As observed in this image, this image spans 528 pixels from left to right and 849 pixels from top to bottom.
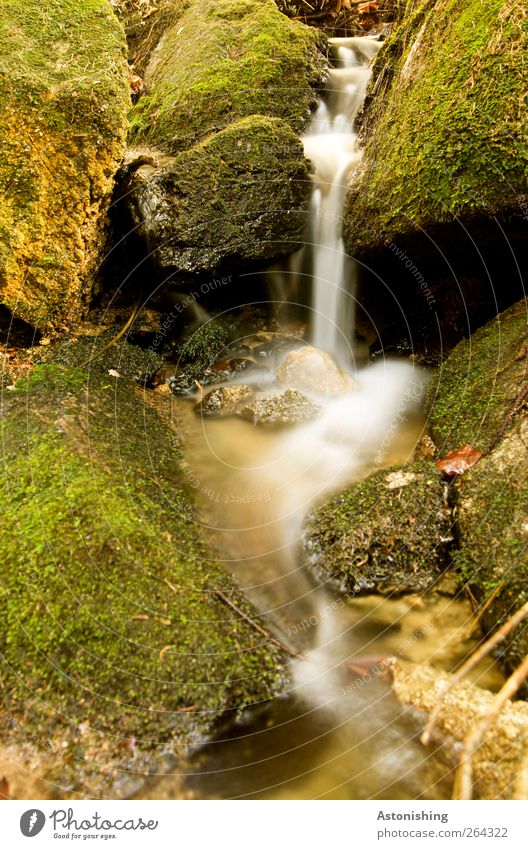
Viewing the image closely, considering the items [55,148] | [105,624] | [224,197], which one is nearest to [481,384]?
[224,197]

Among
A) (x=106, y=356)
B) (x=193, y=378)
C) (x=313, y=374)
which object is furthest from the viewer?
(x=193, y=378)

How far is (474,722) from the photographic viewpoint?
181 centimetres

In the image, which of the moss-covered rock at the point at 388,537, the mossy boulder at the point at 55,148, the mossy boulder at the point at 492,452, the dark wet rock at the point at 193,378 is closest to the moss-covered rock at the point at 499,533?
the mossy boulder at the point at 492,452

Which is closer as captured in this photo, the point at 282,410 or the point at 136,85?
the point at 282,410

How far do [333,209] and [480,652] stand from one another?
13.6 ft

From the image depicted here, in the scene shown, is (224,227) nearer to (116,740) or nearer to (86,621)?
(86,621)

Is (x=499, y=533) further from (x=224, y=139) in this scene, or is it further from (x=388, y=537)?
(x=224, y=139)

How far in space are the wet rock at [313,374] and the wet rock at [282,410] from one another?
0.79 feet

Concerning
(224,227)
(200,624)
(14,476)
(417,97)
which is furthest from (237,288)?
(200,624)

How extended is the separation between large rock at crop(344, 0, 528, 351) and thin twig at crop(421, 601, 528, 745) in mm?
2498

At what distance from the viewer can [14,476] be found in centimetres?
249

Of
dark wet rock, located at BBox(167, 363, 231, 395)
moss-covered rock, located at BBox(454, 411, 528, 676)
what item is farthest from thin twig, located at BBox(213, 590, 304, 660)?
dark wet rock, located at BBox(167, 363, 231, 395)

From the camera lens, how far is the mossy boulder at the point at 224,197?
3863mm

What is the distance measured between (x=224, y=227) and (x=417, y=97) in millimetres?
1896
